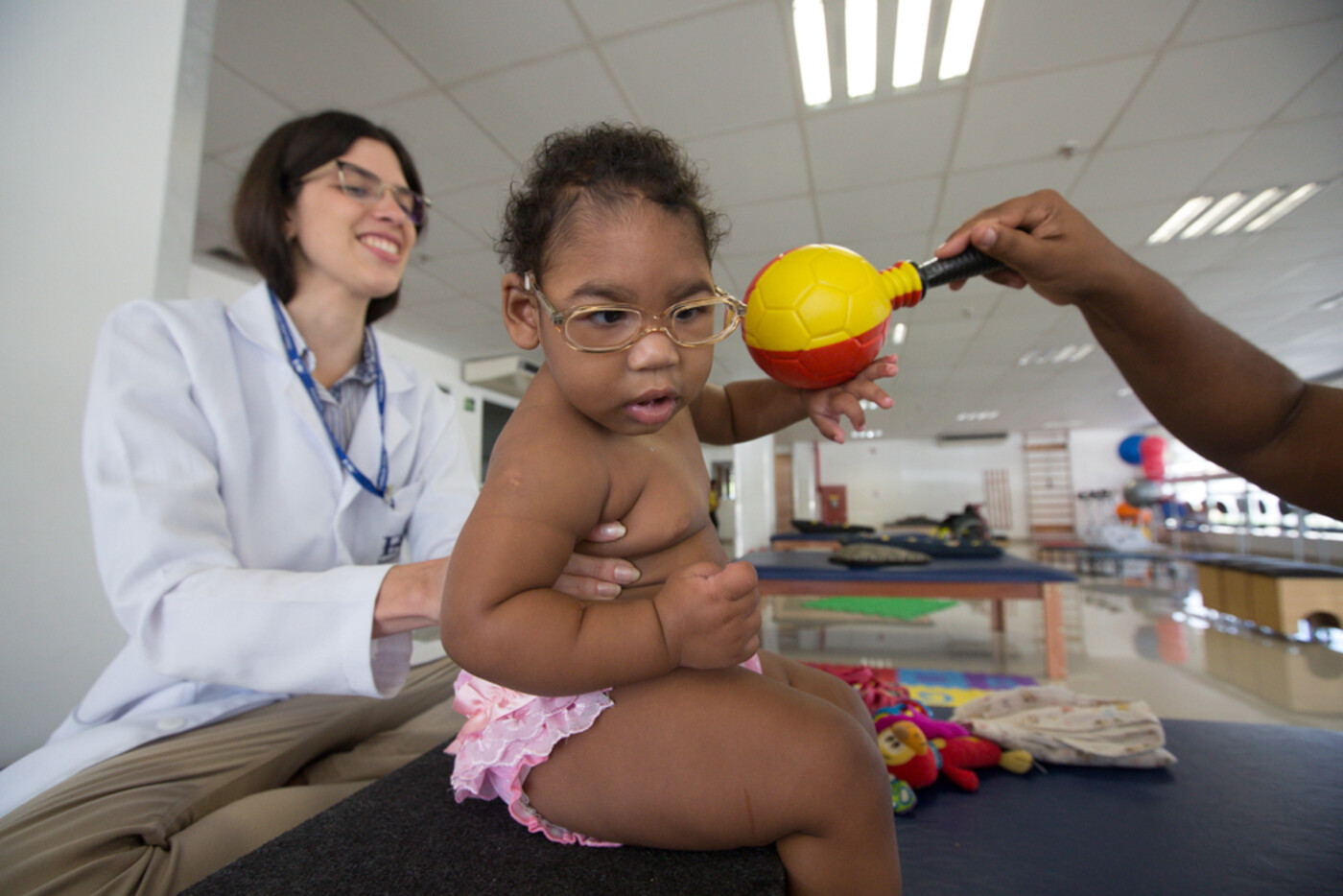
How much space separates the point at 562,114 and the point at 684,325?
9.53 ft

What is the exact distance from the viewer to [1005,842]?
0.99 m

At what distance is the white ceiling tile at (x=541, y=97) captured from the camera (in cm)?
273

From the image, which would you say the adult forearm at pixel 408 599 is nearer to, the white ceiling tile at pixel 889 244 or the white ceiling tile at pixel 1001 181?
the white ceiling tile at pixel 1001 181

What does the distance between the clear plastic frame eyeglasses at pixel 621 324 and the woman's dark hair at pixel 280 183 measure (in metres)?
1.00

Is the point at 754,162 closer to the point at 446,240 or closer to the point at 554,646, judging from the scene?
the point at 446,240

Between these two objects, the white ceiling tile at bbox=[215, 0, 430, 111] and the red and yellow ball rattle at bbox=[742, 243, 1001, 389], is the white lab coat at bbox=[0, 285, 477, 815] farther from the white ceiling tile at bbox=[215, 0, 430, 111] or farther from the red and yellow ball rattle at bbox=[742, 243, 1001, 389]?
the white ceiling tile at bbox=[215, 0, 430, 111]

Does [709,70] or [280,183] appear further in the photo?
[709,70]

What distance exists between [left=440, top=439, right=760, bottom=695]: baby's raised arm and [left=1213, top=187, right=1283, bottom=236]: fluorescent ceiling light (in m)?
5.54

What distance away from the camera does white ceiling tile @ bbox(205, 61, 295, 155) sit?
9.21ft

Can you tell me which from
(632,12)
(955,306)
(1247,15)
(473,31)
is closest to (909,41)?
(632,12)

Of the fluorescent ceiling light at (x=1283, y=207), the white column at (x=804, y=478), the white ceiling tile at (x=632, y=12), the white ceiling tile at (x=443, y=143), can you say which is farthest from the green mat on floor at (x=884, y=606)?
the white column at (x=804, y=478)

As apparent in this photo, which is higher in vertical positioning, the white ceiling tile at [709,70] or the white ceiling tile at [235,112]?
the white ceiling tile at [709,70]

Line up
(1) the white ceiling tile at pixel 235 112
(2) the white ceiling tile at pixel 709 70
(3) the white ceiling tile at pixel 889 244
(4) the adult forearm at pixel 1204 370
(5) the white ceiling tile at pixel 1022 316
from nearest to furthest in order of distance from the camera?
(4) the adult forearm at pixel 1204 370 < (2) the white ceiling tile at pixel 709 70 < (1) the white ceiling tile at pixel 235 112 < (3) the white ceiling tile at pixel 889 244 < (5) the white ceiling tile at pixel 1022 316

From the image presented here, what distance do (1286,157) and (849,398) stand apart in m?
4.75
